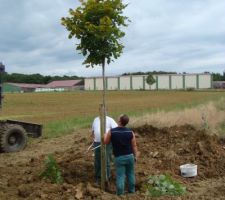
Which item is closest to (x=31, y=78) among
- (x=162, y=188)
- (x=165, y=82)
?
(x=165, y=82)

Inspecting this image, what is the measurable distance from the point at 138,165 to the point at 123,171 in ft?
8.73

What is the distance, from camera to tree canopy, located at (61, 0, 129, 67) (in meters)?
9.45

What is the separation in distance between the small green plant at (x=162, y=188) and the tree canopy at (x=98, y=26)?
255 centimetres

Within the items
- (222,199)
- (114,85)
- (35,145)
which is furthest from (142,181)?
(114,85)

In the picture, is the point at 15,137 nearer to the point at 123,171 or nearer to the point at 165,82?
the point at 123,171

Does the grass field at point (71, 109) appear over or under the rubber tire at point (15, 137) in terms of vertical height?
under

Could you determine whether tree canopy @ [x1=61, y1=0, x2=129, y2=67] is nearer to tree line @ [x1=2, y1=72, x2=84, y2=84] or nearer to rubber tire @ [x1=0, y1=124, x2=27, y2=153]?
rubber tire @ [x1=0, y1=124, x2=27, y2=153]

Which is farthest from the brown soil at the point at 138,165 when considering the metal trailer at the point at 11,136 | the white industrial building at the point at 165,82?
the white industrial building at the point at 165,82

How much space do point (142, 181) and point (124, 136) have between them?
4.65ft

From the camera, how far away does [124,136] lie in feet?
29.4

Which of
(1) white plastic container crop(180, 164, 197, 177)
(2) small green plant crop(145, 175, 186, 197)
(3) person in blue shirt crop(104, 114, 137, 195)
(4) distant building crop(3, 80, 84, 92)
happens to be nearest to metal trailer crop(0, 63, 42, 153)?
(1) white plastic container crop(180, 164, 197, 177)

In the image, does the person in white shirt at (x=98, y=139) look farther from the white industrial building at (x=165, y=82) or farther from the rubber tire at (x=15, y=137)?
the white industrial building at (x=165, y=82)

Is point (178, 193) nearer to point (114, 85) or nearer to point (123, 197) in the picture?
point (123, 197)

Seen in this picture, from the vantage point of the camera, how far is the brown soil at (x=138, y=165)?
8945 mm
